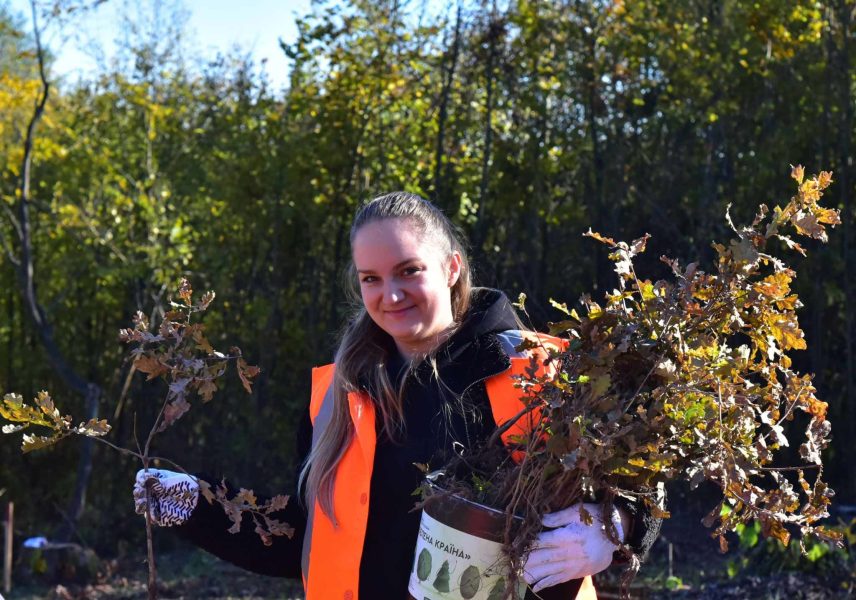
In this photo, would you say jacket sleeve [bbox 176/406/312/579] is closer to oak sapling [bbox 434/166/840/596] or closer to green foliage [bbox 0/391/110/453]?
green foliage [bbox 0/391/110/453]

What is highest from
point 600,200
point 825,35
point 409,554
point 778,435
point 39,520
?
point 825,35

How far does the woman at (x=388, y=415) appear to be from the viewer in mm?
2338

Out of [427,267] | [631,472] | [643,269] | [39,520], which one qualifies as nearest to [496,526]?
[631,472]

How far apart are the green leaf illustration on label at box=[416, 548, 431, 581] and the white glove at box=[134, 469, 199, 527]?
580mm

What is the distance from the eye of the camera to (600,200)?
7.96 metres

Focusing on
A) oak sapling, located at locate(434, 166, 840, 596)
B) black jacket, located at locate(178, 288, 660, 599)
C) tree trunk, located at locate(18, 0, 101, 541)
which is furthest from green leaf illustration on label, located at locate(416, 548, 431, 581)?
tree trunk, located at locate(18, 0, 101, 541)

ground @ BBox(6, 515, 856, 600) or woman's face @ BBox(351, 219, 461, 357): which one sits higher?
woman's face @ BBox(351, 219, 461, 357)

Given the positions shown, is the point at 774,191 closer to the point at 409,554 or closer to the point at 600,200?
→ the point at 600,200

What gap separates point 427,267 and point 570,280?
5895 millimetres

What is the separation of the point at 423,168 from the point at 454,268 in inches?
224

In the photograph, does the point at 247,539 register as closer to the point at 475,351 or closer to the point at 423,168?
the point at 475,351

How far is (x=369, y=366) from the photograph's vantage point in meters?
2.48

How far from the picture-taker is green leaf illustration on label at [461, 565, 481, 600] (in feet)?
6.40

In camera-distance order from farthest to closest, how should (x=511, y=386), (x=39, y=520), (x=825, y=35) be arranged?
(x=39, y=520) → (x=825, y=35) → (x=511, y=386)
